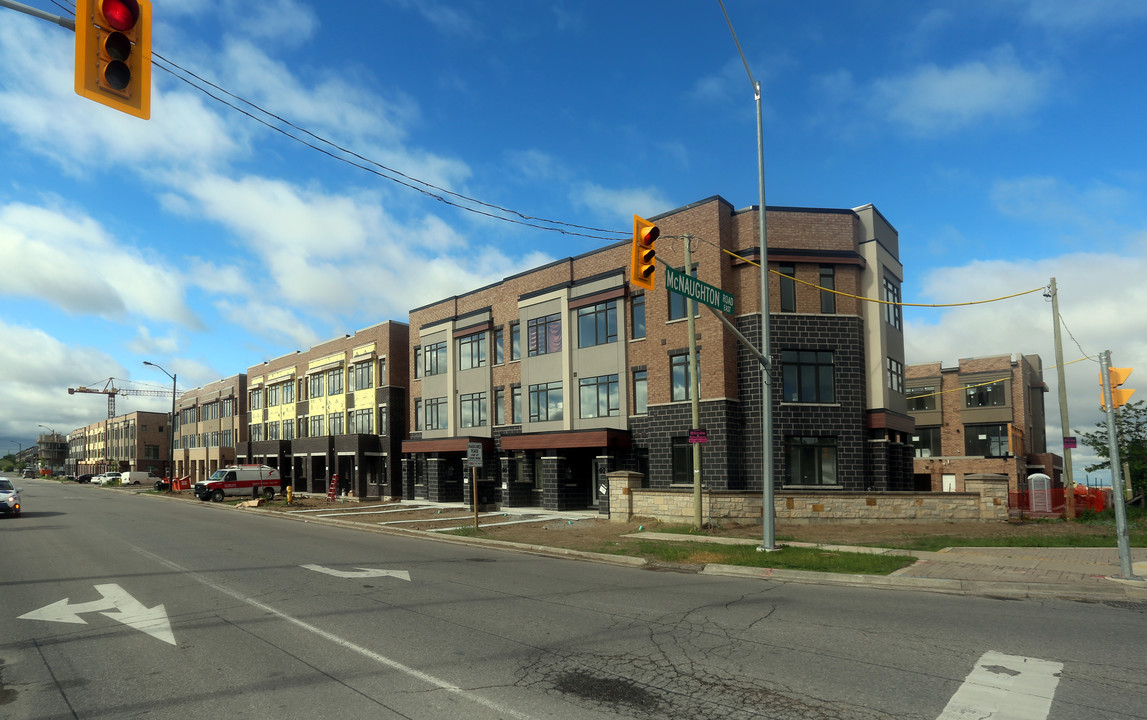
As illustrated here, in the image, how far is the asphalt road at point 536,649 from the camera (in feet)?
20.2

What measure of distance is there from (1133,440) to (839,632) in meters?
28.3

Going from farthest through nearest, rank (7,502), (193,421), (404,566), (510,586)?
(193,421), (7,502), (404,566), (510,586)

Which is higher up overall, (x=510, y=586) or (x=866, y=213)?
(x=866, y=213)

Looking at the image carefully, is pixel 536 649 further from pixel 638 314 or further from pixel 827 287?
pixel 638 314

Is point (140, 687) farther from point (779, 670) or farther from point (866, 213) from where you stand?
point (866, 213)

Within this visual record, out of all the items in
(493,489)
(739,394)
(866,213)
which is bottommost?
(493,489)

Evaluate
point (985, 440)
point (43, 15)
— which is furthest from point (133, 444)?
point (43, 15)

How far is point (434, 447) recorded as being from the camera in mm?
38688

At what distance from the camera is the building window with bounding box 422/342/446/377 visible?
134 ft

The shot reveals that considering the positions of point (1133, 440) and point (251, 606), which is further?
point (1133, 440)

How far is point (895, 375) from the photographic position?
2862 centimetres

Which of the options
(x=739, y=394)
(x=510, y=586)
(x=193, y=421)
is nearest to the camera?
(x=510, y=586)

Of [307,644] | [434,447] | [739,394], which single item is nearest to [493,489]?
[434,447]

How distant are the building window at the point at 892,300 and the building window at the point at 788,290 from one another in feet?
13.2
